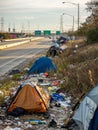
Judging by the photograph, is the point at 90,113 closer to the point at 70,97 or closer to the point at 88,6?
the point at 70,97

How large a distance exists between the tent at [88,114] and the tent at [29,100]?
69.1 inches

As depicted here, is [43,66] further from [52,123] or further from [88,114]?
[88,114]

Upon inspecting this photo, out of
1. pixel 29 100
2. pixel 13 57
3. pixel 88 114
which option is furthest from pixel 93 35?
pixel 88 114

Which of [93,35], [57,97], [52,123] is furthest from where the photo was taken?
[93,35]

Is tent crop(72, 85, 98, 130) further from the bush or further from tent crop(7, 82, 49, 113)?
the bush

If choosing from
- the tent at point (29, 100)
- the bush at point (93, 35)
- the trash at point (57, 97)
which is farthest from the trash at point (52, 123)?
the bush at point (93, 35)

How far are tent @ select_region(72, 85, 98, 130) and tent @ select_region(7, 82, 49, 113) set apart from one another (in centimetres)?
175

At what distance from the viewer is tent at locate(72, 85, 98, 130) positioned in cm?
807

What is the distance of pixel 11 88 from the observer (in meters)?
15.2

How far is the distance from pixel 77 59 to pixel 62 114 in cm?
1365

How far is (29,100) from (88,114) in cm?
267

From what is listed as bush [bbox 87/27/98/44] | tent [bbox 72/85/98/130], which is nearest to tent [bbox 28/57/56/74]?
tent [bbox 72/85/98/130]

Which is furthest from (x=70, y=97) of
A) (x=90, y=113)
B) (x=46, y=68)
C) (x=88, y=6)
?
(x=88, y=6)

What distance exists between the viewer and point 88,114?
8414 mm
